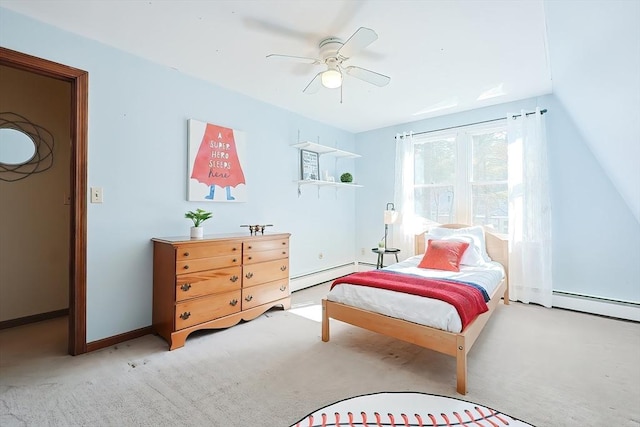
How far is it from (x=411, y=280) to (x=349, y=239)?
2.66m

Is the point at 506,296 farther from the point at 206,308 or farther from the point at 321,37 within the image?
the point at 321,37

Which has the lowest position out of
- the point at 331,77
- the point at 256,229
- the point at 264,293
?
the point at 264,293

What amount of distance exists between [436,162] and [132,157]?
377 centimetres

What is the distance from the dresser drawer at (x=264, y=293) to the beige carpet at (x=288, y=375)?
23 cm

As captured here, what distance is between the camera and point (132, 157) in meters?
2.57

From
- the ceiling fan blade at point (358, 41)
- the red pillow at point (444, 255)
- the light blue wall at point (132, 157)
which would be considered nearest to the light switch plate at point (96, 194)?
the light blue wall at point (132, 157)

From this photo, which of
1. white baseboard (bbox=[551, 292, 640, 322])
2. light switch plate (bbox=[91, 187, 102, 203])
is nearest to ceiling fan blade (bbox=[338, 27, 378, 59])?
light switch plate (bbox=[91, 187, 102, 203])

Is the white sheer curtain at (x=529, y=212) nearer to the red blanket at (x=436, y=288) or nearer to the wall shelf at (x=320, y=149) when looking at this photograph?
the red blanket at (x=436, y=288)

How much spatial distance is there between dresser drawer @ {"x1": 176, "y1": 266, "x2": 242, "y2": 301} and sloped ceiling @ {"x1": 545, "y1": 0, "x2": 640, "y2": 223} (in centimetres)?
299

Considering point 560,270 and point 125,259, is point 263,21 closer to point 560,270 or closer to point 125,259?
point 125,259

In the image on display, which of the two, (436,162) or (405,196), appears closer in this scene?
(436,162)

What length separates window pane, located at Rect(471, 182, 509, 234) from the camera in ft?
12.4

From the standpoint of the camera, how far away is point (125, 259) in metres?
→ 2.53

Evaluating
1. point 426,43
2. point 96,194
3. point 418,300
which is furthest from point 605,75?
point 96,194
